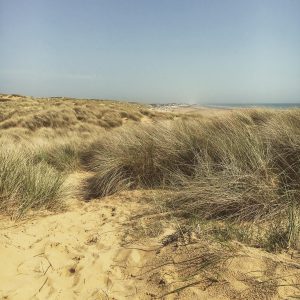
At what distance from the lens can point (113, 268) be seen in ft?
10.3

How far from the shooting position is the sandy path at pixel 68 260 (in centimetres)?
282

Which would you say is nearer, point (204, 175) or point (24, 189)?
point (24, 189)

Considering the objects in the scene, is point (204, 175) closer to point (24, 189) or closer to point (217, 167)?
point (217, 167)

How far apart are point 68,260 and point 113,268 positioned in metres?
0.47

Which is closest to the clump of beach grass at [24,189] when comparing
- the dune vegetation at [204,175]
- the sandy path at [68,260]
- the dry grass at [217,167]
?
the dune vegetation at [204,175]

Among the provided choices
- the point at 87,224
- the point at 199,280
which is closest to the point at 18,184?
the point at 87,224

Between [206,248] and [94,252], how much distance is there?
1085mm

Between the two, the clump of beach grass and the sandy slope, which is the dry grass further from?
the clump of beach grass

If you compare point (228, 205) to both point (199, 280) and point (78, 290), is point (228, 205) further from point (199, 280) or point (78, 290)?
point (78, 290)

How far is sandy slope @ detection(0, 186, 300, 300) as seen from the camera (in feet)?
8.36

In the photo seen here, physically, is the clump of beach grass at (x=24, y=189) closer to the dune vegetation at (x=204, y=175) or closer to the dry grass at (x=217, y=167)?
the dune vegetation at (x=204, y=175)

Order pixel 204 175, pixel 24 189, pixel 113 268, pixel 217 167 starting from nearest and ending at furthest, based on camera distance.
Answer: pixel 113 268 < pixel 24 189 < pixel 204 175 < pixel 217 167

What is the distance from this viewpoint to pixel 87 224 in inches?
171

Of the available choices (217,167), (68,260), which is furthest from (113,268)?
(217,167)
